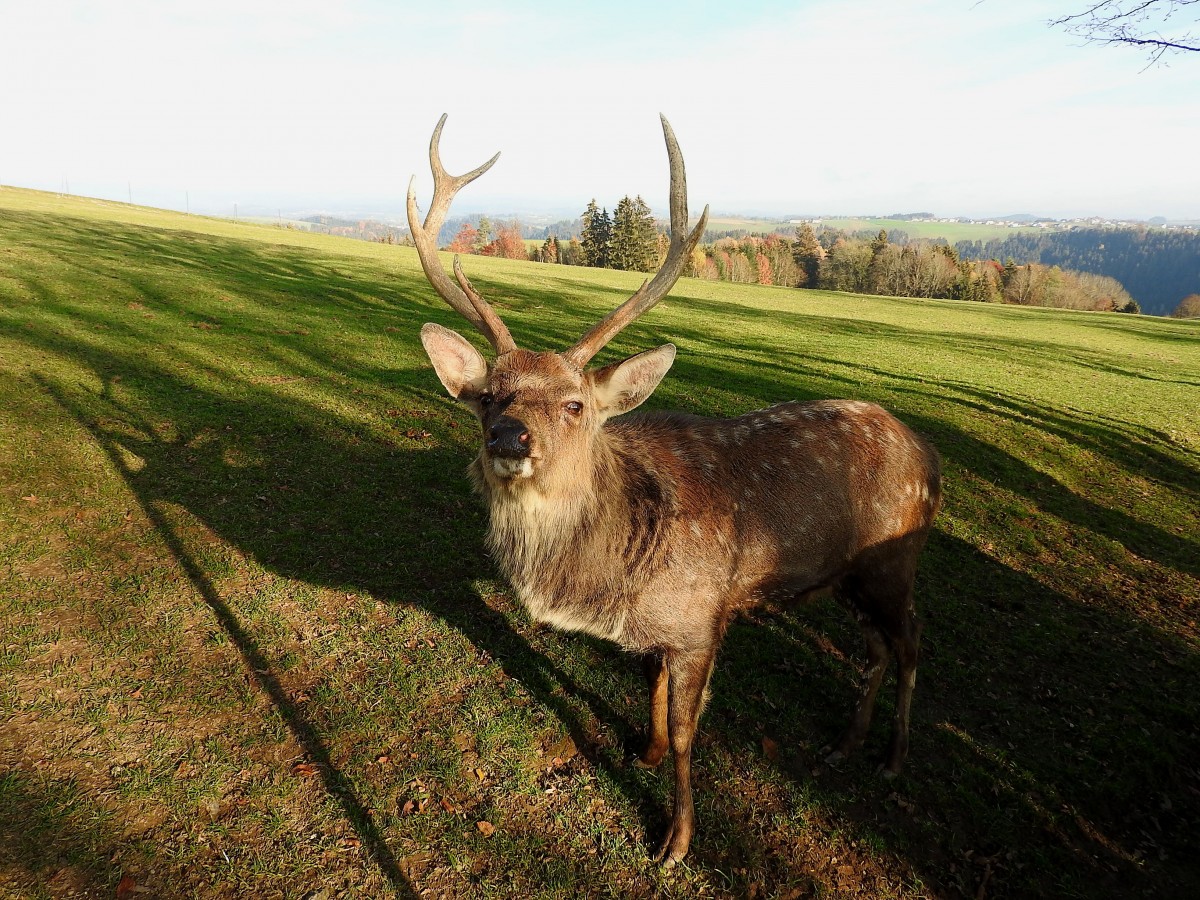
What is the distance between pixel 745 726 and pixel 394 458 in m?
5.86

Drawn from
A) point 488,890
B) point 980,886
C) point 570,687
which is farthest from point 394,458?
point 980,886

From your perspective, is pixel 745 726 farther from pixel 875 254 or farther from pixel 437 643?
pixel 875 254

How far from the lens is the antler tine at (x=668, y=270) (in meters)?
Result: 4.03

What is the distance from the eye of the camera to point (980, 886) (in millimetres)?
3617

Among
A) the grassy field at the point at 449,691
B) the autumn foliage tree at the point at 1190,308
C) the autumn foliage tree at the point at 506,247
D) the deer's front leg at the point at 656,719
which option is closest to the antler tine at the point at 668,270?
the deer's front leg at the point at 656,719

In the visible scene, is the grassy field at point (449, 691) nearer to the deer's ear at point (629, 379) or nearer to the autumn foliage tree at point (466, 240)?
the deer's ear at point (629, 379)

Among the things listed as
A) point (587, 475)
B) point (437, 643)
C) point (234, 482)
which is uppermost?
point (587, 475)

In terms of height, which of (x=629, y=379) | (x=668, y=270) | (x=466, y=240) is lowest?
(x=629, y=379)

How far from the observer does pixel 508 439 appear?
11.0ft

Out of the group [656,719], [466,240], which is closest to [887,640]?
[656,719]

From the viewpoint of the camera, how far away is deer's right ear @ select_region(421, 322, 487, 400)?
4020mm

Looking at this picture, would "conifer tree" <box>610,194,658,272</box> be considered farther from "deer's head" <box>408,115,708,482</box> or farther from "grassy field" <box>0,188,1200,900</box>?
"deer's head" <box>408,115,708,482</box>

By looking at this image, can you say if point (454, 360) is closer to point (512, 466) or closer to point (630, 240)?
point (512, 466)

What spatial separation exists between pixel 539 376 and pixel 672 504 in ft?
3.85
